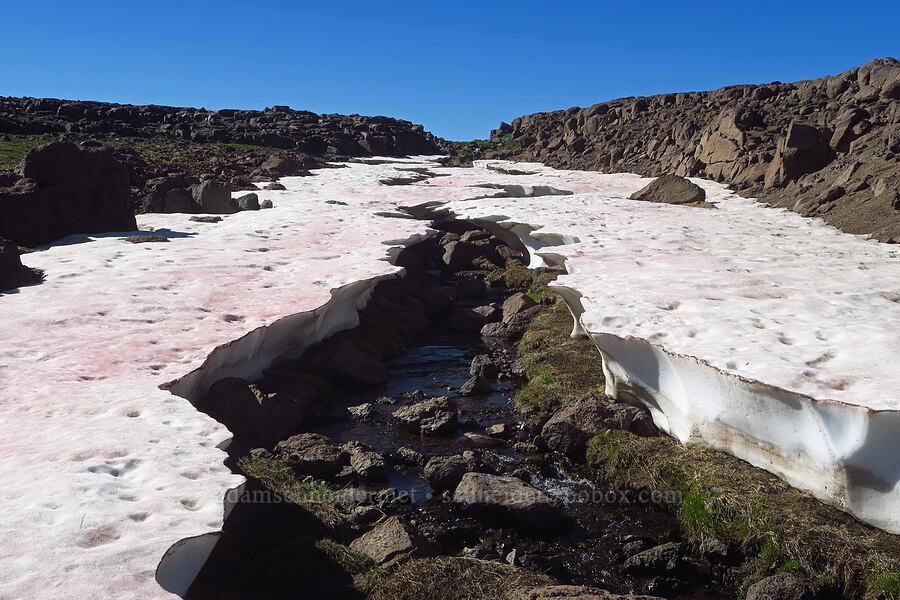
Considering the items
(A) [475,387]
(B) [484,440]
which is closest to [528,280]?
(A) [475,387]

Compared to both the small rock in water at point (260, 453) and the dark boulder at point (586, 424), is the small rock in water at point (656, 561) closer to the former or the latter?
the dark boulder at point (586, 424)

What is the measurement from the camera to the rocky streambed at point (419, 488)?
22.3 ft

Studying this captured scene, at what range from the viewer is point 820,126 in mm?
28938

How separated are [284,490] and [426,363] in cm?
690

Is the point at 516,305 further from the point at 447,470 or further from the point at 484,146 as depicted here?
the point at 484,146

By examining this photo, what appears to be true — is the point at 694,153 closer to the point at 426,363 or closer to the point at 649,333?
the point at 426,363

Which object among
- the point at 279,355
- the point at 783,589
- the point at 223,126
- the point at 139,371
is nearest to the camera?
the point at 783,589

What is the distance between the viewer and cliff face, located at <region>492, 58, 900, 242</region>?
21.2m

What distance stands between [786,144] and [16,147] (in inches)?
1548

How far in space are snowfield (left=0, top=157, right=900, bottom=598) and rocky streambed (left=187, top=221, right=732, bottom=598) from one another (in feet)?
2.41

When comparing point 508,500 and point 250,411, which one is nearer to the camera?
point 508,500

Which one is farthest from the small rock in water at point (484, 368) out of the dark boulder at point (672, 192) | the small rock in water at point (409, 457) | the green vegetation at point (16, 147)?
the green vegetation at point (16, 147)

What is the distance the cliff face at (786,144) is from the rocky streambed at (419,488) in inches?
450

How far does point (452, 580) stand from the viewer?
6.19 meters
